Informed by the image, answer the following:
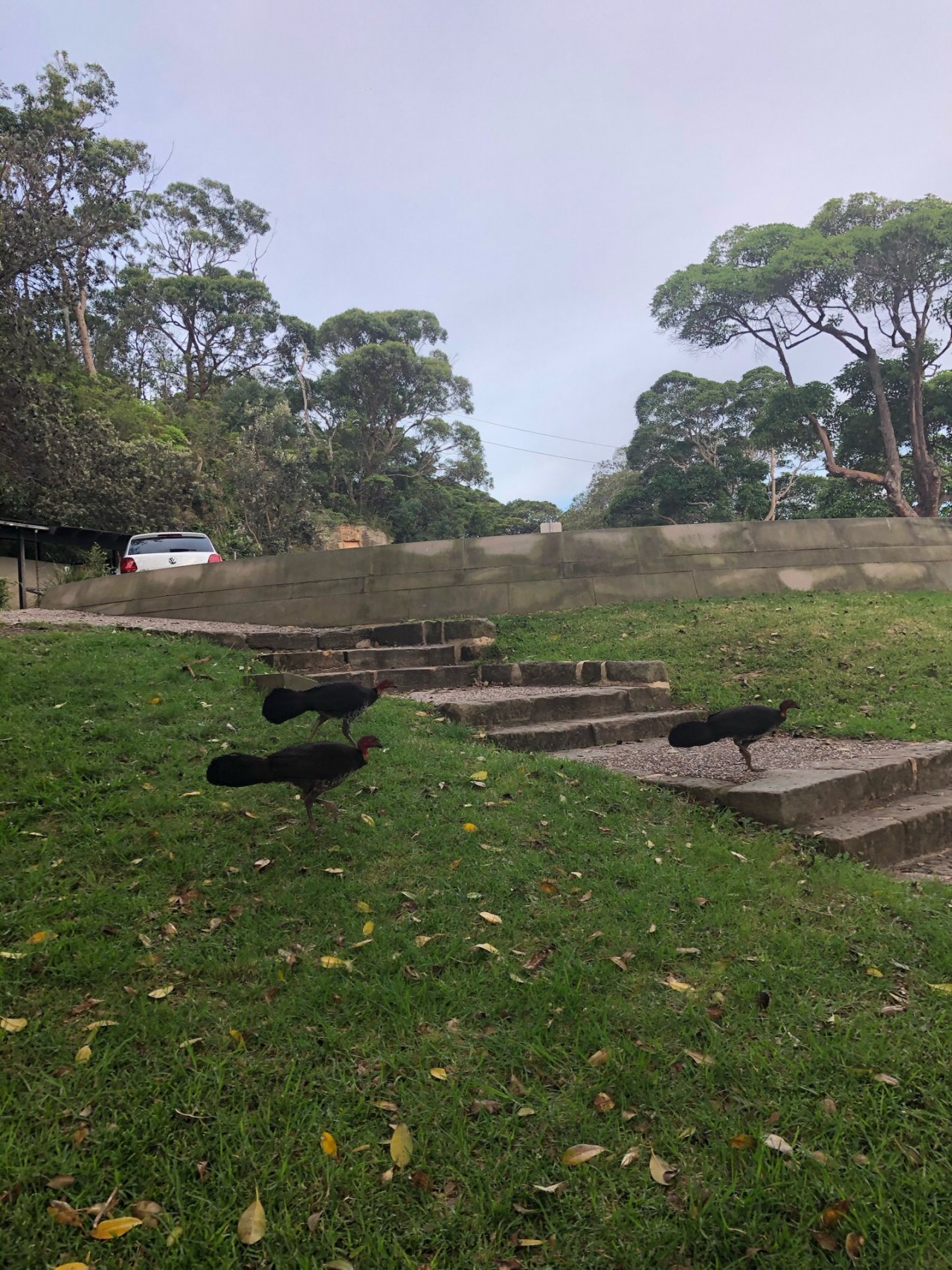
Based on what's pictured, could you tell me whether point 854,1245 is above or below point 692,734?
below

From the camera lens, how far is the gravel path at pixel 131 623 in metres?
7.57

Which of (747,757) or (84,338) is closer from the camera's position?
(747,757)

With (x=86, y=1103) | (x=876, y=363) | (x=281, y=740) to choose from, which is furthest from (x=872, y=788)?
(x=876, y=363)

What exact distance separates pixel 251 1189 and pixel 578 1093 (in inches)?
33.5

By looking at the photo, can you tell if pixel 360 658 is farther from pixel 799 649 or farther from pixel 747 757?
pixel 799 649

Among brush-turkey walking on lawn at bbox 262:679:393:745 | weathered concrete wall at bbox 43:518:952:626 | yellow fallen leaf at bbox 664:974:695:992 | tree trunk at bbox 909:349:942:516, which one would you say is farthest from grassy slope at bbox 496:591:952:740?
tree trunk at bbox 909:349:942:516

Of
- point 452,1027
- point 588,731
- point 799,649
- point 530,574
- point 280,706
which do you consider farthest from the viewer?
point 530,574

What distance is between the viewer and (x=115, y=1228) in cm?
160

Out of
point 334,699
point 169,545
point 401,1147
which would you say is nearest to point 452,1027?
point 401,1147

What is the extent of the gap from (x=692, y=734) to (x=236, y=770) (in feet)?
7.65

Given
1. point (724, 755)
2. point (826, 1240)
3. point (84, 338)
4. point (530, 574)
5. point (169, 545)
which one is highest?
point (84, 338)

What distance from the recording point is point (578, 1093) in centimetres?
199

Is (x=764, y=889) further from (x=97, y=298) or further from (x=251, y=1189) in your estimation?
Answer: (x=97, y=298)

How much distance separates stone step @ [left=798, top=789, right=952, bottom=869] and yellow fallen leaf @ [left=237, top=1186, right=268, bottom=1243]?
281 centimetres
